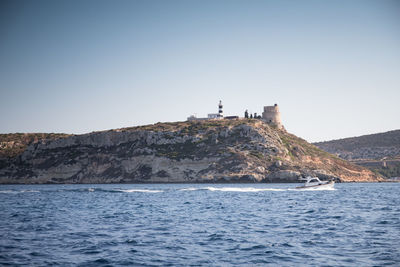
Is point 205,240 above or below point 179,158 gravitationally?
below

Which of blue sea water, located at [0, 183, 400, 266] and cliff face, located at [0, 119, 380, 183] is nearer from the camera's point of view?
blue sea water, located at [0, 183, 400, 266]

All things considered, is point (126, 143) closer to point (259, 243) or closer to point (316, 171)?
point (316, 171)

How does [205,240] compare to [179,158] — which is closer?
[205,240]

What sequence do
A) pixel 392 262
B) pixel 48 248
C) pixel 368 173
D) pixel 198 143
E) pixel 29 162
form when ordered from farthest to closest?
pixel 368 173, pixel 29 162, pixel 198 143, pixel 48 248, pixel 392 262

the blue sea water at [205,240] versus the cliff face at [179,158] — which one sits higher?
the cliff face at [179,158]

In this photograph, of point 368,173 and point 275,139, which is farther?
point 368,173

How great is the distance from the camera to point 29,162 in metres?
166

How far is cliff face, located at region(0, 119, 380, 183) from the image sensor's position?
139 meters

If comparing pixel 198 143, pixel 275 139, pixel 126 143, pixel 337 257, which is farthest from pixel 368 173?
pixel 337 257

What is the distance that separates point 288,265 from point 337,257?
9.49 feet

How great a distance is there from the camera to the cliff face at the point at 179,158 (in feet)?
456

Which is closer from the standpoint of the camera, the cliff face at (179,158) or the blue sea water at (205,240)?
the blue sea water at (205,240)

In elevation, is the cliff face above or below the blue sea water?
above

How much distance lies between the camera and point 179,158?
14788cm
